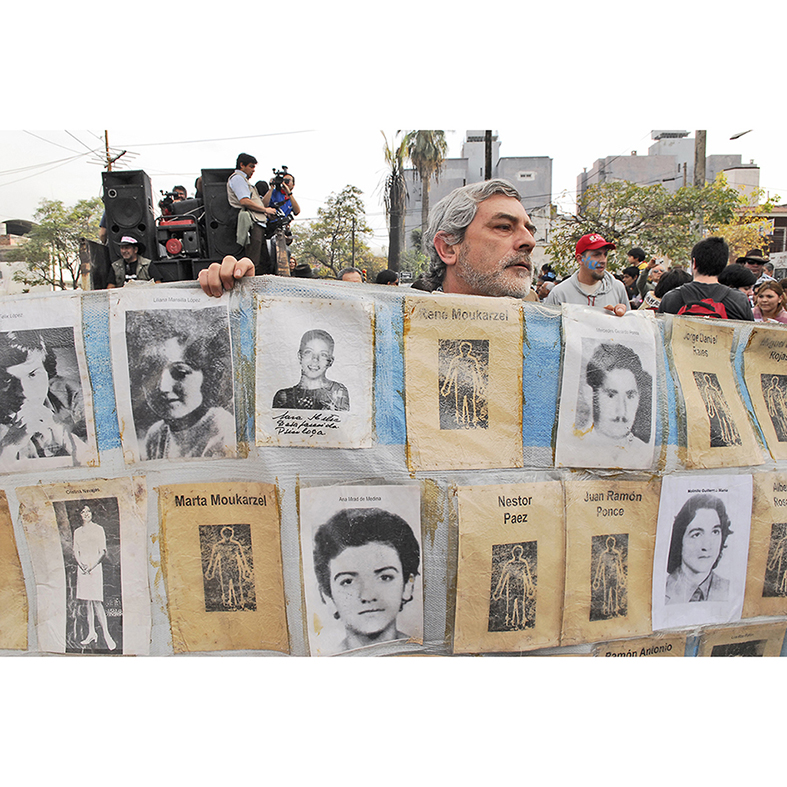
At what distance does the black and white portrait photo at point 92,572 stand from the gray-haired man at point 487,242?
4.23 feet

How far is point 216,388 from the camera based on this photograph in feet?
4.42

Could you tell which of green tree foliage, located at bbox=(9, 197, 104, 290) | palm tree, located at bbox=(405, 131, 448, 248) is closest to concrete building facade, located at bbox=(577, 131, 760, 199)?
palm tree, located at bbox=(405, 131, 448, 248)

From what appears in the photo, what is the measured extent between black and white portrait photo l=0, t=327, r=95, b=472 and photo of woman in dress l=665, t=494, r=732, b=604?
1608 mm

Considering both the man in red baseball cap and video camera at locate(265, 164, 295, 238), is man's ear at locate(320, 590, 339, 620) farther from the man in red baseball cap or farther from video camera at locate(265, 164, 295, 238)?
video camera at locate(265, 164, 295, 238)

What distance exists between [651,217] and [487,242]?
15.7 m

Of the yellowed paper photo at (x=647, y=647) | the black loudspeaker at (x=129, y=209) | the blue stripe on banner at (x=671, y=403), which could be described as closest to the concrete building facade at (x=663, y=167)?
the black loudspeaker at (x=129, y=209)

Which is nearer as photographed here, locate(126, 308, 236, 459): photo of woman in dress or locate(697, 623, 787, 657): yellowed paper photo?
locate(126, 308, 236, 459): photo of woman in dress

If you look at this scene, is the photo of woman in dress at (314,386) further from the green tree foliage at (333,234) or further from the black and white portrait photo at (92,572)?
the green tree foliage at (333,234)

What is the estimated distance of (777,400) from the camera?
5.41 feet

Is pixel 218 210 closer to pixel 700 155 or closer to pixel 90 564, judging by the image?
pixel 90 564

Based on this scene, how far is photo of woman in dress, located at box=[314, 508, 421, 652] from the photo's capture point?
1.34 metres

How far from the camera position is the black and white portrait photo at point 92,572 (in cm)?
136

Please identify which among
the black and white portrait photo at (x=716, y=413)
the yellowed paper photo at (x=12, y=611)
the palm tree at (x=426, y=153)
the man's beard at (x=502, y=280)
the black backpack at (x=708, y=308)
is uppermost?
the palm tree at (x=426, y=153)

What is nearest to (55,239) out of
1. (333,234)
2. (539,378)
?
(333,234)
